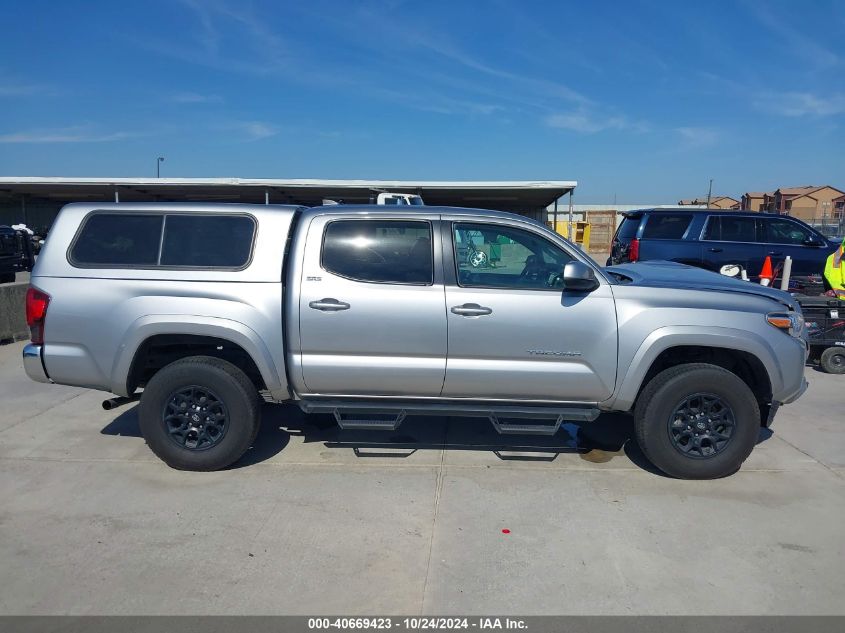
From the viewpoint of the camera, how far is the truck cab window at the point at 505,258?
15.1 feet

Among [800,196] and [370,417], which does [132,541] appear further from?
[800,196]

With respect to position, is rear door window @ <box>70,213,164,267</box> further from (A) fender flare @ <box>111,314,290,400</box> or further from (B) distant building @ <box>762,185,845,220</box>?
(B) distant building @ <box>762,185,845,220</box>

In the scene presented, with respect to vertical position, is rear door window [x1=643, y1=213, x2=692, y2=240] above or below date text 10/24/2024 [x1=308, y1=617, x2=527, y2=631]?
above

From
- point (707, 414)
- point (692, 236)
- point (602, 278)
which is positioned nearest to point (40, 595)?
point (602, 278)

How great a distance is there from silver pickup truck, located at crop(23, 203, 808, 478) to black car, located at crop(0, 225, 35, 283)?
46.0 feet

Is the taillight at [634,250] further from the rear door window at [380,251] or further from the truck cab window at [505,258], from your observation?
the rear door window at [380,251]

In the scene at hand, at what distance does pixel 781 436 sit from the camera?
557 centimetres

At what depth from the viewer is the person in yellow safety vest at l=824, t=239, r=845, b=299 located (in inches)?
320

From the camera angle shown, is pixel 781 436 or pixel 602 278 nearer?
pixel 602 278

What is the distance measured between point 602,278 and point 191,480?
334cm

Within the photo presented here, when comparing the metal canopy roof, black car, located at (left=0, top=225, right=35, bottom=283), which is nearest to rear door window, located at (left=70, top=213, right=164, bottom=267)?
black car, located at (left=0, top=225, right=35, bottom=283)

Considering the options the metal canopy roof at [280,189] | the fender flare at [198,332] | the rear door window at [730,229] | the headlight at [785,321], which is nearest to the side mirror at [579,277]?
the headlight at [785,321]

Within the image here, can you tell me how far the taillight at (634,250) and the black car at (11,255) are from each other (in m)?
15.3

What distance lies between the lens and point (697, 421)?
4551mm
